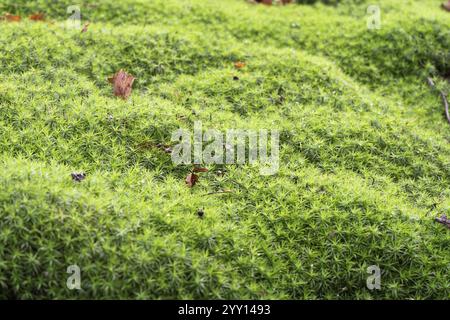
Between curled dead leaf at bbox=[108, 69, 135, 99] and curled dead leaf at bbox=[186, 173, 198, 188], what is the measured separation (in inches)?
58.8

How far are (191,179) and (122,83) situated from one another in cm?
173

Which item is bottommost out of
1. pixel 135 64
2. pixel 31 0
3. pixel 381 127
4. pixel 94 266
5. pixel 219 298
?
pixel 219 298

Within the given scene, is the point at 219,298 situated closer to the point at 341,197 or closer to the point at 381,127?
the point at 341,197

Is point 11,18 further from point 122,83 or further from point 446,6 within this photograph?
point 446,6

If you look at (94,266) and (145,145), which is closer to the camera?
(94,266)

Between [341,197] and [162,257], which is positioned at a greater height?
[341,197]

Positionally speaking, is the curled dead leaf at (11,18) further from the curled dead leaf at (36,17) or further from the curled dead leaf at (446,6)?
the curled dead leaf at (446,6)

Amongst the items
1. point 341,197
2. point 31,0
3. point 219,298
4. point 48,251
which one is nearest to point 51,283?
point 48,251

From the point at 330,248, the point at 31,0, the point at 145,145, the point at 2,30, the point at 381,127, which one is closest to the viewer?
the point at 330,248

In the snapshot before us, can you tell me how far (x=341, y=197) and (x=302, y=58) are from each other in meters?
2.71

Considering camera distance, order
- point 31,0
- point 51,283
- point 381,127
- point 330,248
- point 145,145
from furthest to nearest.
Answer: point 31,0 → point 381,127 → point 145,145 → point 330,248 → point 51,283

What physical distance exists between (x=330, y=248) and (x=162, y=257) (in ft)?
4.78

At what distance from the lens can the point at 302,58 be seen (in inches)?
253

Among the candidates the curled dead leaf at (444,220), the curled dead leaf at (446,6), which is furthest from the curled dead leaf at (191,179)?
the curled dead leaf at (446,6)
